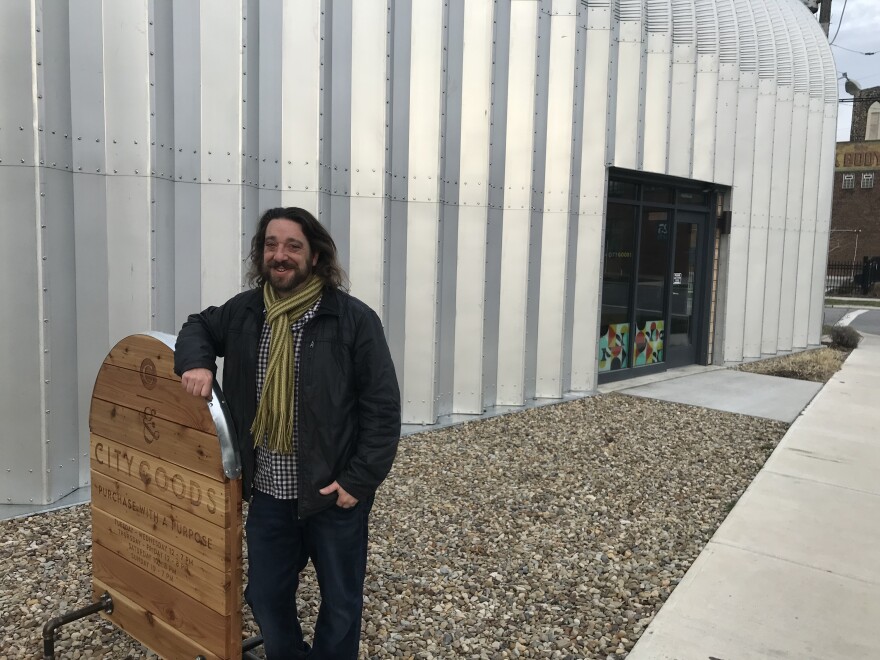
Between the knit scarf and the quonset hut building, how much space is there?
2.87 meters

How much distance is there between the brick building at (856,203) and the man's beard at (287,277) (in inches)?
1747

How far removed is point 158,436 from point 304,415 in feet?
1.97

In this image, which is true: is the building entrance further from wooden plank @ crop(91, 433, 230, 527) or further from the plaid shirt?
wooden plank @ crop(91, 433, 230, 527)

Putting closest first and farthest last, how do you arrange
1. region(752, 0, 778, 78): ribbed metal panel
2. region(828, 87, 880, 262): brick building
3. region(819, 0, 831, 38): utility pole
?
region(752, 0, 778, 78): ribbed metal panel, region(819, 0, 831, 38): utility pole, region(828, 87, 880, 262): brick building

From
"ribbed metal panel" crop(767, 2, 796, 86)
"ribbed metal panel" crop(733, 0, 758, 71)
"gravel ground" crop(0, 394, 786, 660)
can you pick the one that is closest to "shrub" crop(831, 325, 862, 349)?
"ribbed metal panel" crop(767, 2, 796, 86)

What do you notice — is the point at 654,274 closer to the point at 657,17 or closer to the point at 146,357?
the point at 657,17

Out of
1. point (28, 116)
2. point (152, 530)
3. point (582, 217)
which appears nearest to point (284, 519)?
point (152, 530)

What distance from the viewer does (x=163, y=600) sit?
2.67 metres

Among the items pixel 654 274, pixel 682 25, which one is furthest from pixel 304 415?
pixel 682 25

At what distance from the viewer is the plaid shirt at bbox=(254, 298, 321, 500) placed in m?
2.48

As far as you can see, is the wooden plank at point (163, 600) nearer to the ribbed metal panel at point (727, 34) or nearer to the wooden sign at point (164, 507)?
the wooden sign at point (164, 507)

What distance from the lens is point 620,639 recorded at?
3.38m

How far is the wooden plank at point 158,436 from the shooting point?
2404 mm

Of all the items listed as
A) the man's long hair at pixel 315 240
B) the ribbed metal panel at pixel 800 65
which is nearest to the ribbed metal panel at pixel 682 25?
the ribbed metal panel at pixel 800 65
